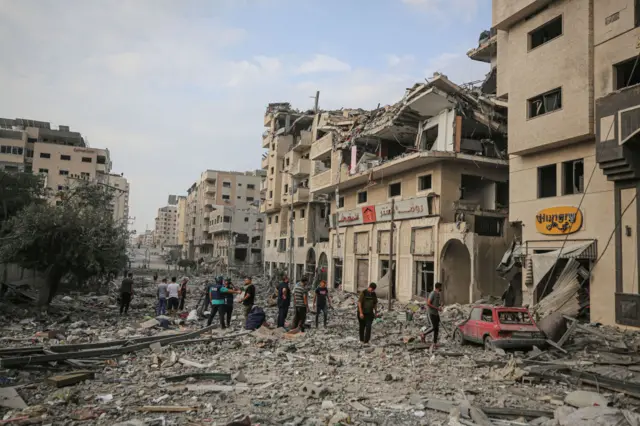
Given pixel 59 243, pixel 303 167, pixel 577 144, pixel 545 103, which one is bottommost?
pixel 59 243

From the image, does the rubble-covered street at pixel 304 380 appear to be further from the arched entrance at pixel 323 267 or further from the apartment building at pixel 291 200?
the apartment building at pixel 291 200

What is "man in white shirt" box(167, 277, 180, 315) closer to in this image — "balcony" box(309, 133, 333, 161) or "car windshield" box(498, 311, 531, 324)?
"car windshield" box(498, 311, 531, 324)

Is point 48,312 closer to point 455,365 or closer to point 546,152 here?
point 455,365

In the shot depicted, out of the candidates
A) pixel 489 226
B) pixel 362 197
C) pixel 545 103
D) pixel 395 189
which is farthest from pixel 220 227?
pixel 545 103

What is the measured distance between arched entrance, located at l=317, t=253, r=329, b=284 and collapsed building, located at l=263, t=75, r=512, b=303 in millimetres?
4607

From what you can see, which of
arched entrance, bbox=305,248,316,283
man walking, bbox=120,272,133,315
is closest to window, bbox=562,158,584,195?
man walking, bbox=120,272,133,315

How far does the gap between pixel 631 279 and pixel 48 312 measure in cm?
2044

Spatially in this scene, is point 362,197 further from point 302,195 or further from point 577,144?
point 577,144

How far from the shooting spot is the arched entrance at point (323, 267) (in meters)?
38.9

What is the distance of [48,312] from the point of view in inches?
704

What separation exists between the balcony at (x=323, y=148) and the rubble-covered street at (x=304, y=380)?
2424 centimetres

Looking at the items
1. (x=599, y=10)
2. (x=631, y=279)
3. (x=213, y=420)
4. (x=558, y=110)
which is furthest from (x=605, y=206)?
(x=213, y=420)

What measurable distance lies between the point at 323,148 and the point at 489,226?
16.9 m

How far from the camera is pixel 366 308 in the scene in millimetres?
12516
